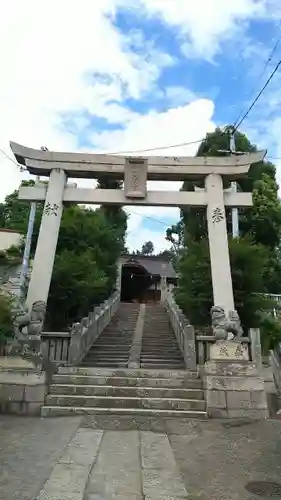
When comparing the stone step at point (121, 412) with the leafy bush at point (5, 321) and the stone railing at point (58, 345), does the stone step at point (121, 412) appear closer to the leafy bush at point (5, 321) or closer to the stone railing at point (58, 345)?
the leafy bush at point (5, 321)

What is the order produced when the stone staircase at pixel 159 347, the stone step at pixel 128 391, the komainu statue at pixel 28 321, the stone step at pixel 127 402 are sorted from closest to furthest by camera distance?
1. the stone step at pixel 127 402
2. the stone step at pixel 128 391
3. the komainu statue at pixel 28 321
4. the stone staircase at pixel 159 347

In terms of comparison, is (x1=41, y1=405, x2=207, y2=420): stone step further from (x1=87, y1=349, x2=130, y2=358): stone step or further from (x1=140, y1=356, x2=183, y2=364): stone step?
(x1=87, y1=349, x2=130, y2=358): stone step

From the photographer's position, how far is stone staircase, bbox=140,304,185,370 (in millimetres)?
9933

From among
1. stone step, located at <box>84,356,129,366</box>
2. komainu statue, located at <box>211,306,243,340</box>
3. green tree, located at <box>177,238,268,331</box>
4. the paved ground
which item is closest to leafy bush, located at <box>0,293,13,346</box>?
the paved ground

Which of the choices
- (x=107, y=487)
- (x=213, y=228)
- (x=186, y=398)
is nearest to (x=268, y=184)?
(x=213, y=228)

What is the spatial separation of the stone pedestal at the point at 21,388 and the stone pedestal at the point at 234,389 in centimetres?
297

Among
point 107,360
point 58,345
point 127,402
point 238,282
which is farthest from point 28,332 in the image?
point 238,282

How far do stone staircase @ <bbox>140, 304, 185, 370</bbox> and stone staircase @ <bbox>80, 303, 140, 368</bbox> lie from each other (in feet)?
1.66

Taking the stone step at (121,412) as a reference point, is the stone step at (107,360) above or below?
above

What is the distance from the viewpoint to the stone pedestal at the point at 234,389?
688 cm

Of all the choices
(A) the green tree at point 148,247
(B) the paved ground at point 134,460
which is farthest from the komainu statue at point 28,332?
(A) the green tree at point 148,247

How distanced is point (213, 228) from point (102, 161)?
3.07 m

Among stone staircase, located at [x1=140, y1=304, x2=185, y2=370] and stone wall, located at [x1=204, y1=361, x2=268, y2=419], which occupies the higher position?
stone staircase, located at [x1=140, y1=304, x2=185, y2=370]

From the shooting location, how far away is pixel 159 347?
12.1 meters
